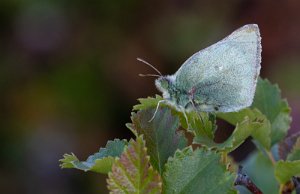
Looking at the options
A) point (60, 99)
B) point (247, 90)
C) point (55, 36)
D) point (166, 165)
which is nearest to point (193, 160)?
point (166, 165)

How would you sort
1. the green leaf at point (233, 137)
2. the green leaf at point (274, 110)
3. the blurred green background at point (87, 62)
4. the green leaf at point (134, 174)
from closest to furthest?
the green leaf at point (134, 174) → the green leaf at point (233, 137) → the green leaf at point (274, 110) → the blurred green background at point (87, 62)

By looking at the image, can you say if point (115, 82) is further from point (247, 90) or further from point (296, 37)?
point (247, 90)

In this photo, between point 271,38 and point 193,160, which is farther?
point 271,38

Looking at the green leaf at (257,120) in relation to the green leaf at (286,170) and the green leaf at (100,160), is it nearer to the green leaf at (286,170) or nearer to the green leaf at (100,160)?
the green leaf at (286,170)

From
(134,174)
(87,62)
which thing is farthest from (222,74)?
(87,62)

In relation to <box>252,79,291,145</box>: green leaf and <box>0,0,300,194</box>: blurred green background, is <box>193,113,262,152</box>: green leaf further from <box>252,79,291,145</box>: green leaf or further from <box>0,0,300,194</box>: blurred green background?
<box>0,0,300,194</box>: blurred green background

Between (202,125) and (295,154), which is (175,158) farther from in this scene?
(295,154)

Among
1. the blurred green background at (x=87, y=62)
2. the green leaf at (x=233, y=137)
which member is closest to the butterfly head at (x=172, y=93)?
the green leaf at (x=233, y=137)

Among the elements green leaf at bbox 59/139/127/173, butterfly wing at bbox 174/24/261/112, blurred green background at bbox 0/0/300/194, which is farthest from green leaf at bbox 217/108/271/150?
blurred green background at bbox 0/0/300/194
